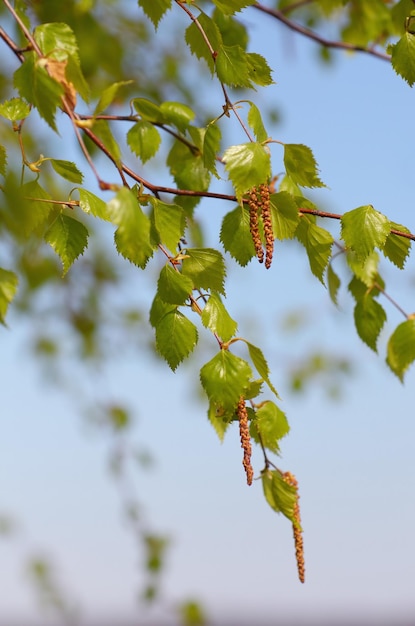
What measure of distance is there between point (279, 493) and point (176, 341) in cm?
32

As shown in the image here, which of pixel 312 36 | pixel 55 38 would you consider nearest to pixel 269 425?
pixel 55 38

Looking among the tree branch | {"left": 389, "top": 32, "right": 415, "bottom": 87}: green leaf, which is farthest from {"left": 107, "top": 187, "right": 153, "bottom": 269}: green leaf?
the tree branch

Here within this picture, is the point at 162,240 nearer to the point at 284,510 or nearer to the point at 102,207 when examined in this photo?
the point at 102,207

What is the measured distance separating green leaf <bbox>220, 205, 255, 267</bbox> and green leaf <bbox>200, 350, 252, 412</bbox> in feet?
0.59

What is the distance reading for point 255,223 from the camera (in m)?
1.13

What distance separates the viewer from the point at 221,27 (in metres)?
1.85

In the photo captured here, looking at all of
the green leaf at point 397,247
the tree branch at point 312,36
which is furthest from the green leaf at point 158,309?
the tree branch at point 312,36

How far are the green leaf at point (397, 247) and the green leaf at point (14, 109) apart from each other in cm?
60

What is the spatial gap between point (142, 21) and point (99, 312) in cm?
139

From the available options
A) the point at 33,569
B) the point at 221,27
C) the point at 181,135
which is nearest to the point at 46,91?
the point at 181,135

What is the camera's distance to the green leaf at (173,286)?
45.4 inches

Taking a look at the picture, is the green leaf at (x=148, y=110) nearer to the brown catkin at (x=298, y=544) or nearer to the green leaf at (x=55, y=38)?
the green leaf at (x=55, y=38)

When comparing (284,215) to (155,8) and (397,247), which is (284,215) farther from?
(155,8)

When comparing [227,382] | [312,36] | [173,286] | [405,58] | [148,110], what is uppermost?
[312,36]
